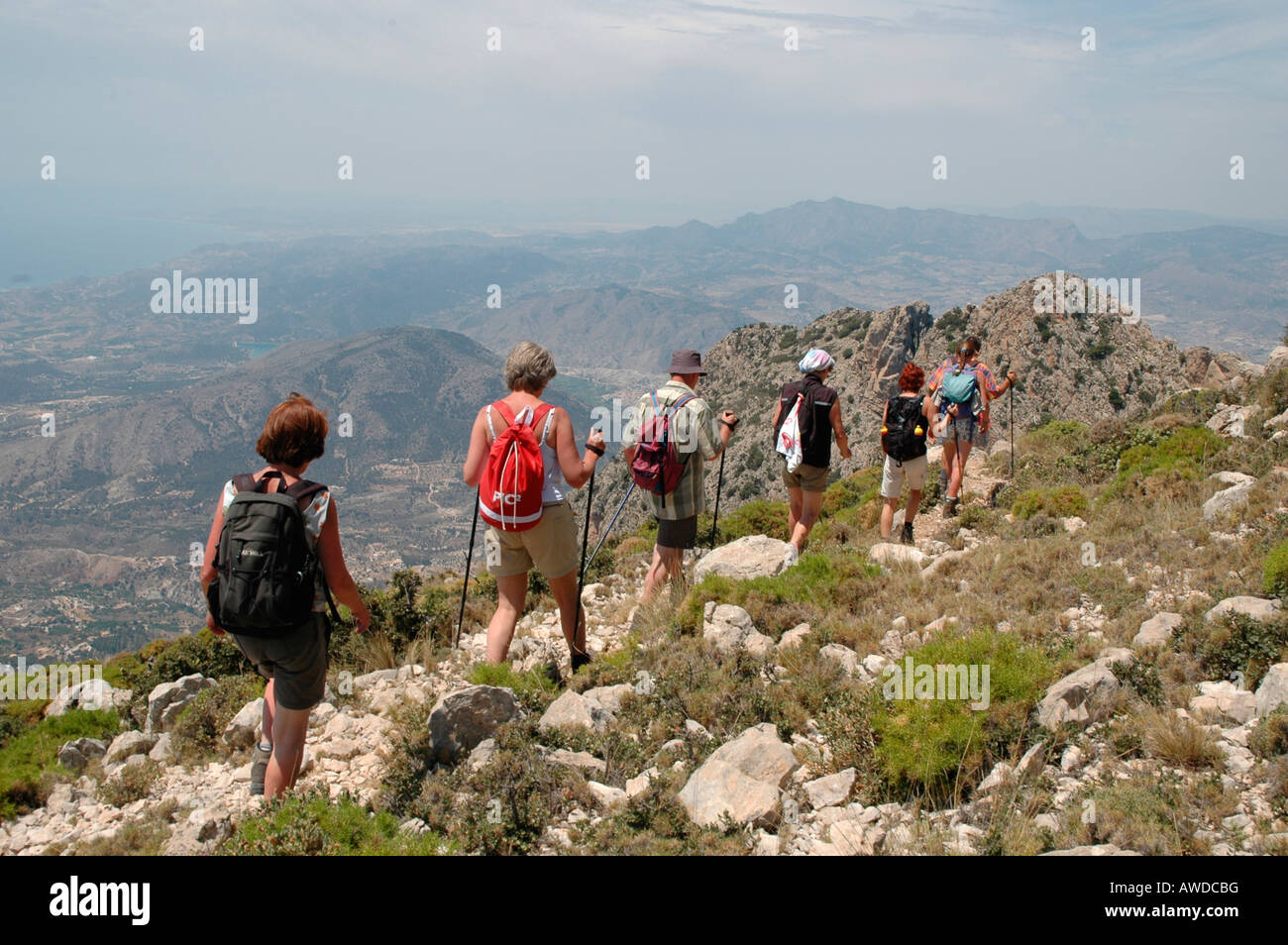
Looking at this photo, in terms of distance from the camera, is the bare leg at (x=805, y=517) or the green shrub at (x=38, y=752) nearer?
the green shrub at (x=38, y=752)

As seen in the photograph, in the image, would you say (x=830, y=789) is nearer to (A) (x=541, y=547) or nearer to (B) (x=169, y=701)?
(A) (x=541, y=547)

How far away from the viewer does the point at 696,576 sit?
7594mm

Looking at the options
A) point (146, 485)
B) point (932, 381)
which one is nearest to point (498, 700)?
point (932, 381)

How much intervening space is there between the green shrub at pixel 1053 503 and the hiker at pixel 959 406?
2.86ft

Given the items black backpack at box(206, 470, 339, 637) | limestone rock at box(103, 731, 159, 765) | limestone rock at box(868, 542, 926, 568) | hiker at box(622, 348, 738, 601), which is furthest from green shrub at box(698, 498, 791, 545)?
black backpack at box(206, 470, 339, 637)

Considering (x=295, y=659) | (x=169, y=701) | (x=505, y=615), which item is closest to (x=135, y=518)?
(x=169, y=701)

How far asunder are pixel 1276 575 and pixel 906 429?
390 centimetres

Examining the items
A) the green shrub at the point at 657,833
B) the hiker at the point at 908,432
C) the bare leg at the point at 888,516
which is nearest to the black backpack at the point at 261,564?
the green shrub at the point at 657,833

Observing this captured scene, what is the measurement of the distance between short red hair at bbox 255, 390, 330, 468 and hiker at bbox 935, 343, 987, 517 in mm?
8203

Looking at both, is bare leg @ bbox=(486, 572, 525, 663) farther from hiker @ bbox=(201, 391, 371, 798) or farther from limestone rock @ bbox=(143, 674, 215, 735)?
limestone rock @ bbox=(143, 674, 215, 735)

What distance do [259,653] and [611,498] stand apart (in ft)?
148

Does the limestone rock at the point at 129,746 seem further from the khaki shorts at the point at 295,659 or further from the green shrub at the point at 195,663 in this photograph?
the khaki shorts at the point at 295,659

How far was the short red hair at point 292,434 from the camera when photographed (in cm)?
358
